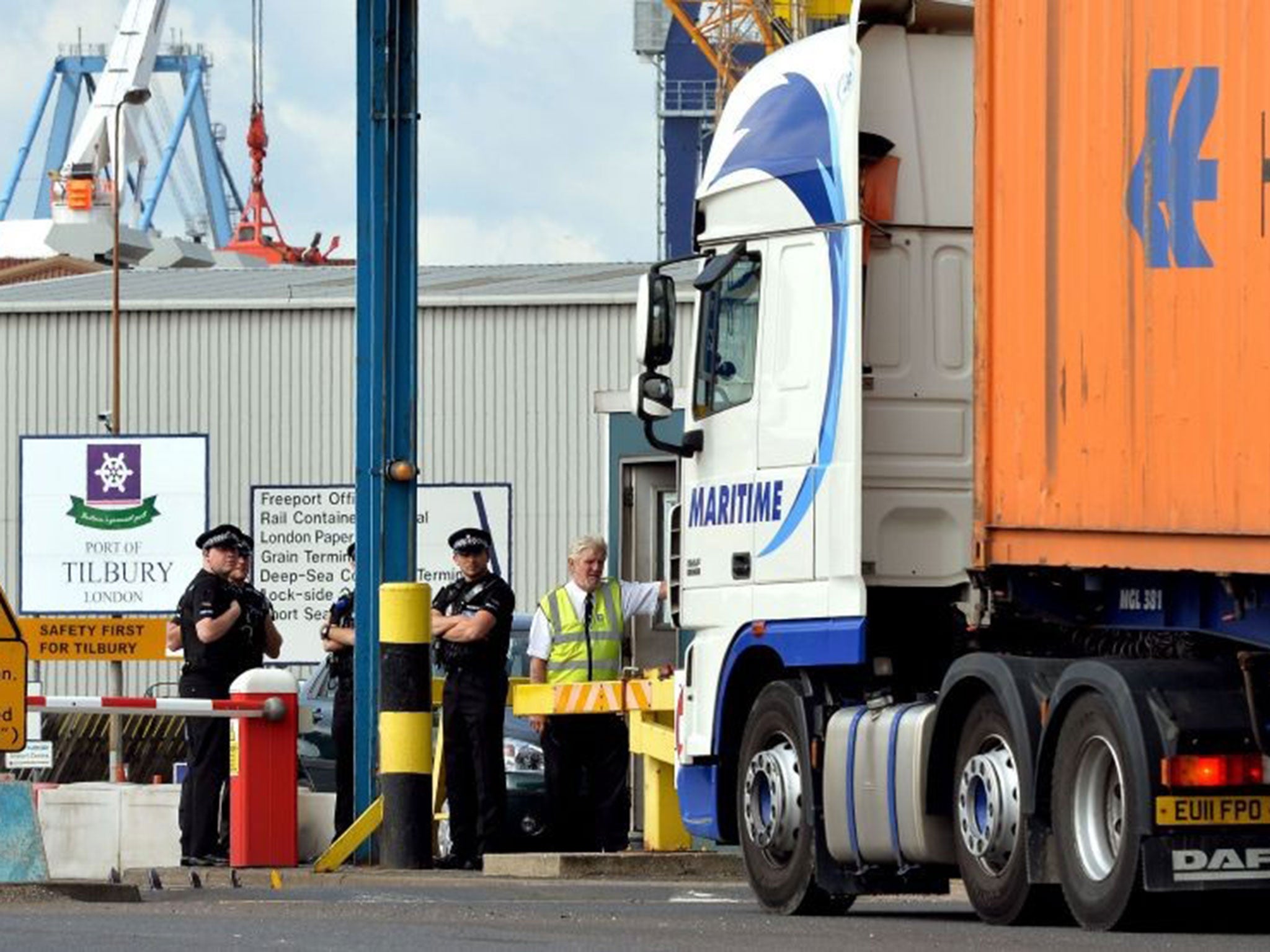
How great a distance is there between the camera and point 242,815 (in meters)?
17.8

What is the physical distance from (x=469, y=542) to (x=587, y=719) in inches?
44.4

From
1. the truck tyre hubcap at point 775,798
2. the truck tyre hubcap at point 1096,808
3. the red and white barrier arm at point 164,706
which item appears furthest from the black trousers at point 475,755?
the truck tyre hubcap at point 1096,808

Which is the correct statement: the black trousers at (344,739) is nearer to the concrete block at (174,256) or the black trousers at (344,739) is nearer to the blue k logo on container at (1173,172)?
the blue k logo on container at (1173,172)

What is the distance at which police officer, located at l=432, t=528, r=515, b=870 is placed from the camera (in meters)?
17.4

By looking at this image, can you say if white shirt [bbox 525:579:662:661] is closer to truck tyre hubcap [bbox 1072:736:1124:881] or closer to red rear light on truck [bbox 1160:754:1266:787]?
truck tyre hubcap [bbox 1072:736:1124:881]

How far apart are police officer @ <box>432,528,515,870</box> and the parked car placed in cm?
82

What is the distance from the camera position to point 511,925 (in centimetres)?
1180

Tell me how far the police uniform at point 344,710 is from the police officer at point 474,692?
1192mm

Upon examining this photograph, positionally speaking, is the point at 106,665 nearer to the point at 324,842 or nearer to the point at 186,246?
the point at 324,842

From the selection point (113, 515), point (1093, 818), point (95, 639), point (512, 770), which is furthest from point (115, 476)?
point (1093, 818)

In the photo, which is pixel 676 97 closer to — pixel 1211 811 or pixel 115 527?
pixel 115 527

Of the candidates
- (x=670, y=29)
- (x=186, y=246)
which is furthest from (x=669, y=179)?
(x=186, y=246)

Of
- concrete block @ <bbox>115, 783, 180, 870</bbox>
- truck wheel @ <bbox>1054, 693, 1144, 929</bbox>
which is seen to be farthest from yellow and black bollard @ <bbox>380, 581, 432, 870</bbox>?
truck wheel @ <bbox>1054, 693, 1144, 929</bbox>

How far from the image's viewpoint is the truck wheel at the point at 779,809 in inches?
522
